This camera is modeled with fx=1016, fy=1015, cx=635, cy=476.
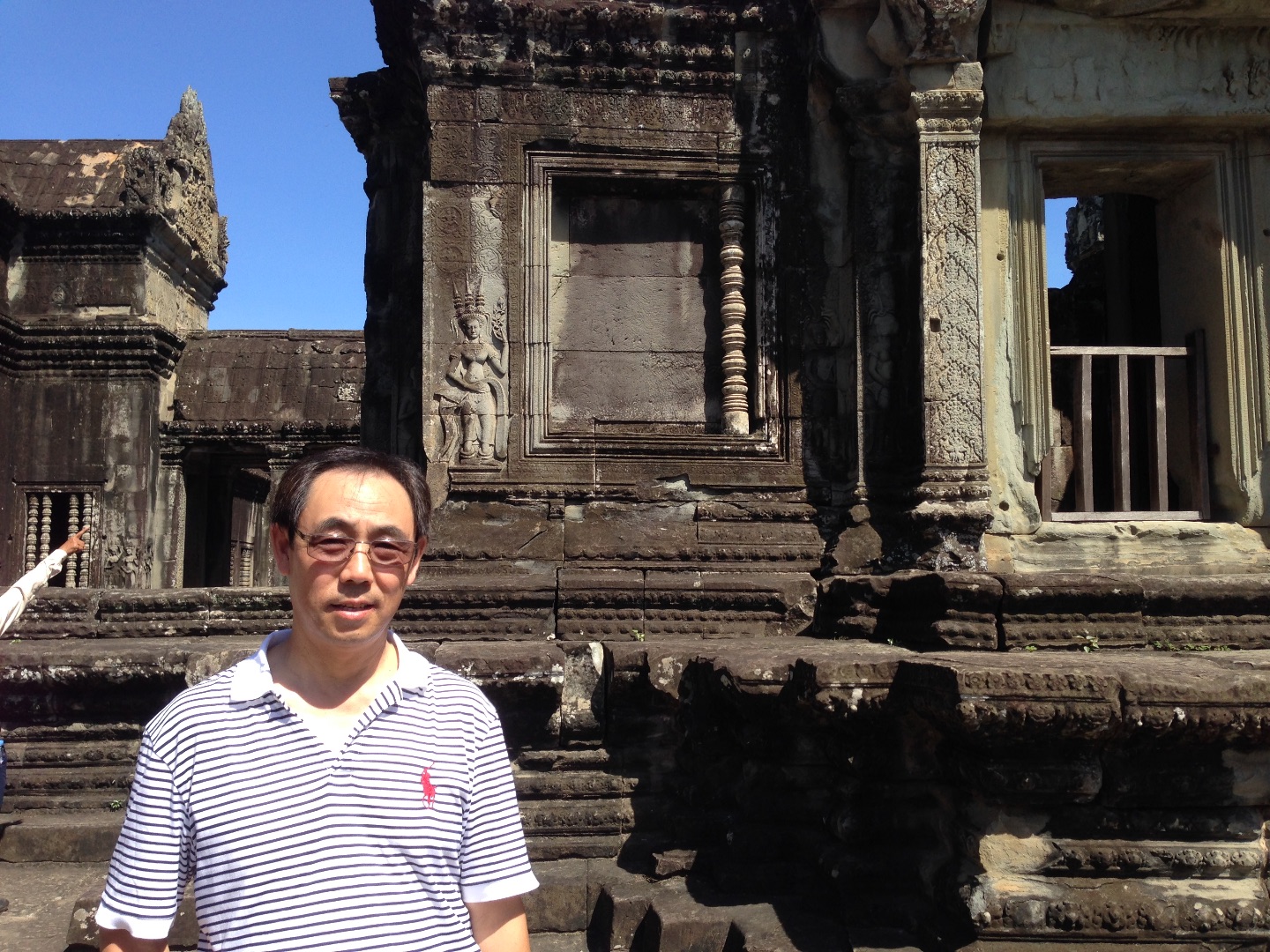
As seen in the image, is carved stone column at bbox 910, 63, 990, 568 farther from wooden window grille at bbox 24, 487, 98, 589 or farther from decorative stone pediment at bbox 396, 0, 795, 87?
wooden window grille at bbox 24, 487, 98, 589

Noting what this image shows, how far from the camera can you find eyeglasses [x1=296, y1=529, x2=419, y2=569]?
1.81 meters

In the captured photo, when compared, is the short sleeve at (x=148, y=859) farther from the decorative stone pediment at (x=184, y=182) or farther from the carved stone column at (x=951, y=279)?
the decorative stone pediment at (x=184, y=182)

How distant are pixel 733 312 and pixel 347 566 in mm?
4245

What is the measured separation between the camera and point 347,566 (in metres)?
1.79

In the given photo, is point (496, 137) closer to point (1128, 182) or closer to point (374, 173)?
point (374, 173)

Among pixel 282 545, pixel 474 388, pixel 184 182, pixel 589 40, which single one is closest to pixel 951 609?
pixel 474 388

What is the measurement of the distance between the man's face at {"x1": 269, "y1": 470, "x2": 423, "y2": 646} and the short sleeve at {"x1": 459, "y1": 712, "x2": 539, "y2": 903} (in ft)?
1.02

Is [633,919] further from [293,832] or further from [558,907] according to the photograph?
[293,832]

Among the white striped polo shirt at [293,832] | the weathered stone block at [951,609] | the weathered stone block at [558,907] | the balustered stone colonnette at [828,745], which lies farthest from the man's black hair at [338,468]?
the weathered stone block at [951,609]

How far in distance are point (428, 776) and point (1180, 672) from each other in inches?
93.9

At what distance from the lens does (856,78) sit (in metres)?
5.42

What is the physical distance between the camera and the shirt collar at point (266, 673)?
1.75m

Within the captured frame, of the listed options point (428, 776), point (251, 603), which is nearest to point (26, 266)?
point (251, 603)

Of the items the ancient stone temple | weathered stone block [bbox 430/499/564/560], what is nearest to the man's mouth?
the ancient stone temple
